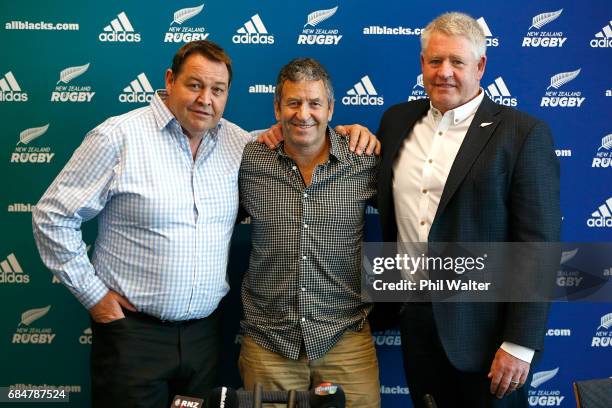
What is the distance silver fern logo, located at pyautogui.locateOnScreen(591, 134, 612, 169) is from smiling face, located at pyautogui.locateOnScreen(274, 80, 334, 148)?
61.5 inches

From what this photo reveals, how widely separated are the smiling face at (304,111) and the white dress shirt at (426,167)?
0.40 m

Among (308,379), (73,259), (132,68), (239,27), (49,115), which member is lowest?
(308,379)

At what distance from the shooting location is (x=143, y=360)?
8.07 ft

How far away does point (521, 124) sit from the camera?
7.27 feet

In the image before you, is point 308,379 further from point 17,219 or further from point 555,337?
point 17,219

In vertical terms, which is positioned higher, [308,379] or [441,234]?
[441,234]

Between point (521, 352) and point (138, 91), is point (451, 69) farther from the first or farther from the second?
point (138, 91)

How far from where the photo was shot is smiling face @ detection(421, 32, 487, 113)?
2271 millimetres

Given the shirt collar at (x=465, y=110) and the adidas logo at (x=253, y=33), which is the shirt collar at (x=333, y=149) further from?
the adidas logo at (x=253, y=33)

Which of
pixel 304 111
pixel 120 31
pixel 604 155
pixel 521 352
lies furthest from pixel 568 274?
pixel 120 31

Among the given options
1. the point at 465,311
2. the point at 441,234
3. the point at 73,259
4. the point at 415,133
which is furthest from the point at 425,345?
the point at 73,259

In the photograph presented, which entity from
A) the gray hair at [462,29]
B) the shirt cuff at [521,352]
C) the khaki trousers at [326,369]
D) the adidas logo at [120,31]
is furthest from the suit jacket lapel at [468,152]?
the adidas logo at [120,31]

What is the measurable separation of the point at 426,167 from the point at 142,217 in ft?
3.77

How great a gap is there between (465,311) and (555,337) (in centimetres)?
116
